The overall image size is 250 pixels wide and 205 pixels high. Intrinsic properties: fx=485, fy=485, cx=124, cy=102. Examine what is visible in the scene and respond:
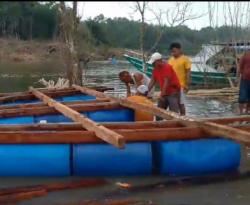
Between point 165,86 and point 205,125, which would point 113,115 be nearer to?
point 165,86

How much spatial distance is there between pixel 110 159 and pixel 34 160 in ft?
2.97

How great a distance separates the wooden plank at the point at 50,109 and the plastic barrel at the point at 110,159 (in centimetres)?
186

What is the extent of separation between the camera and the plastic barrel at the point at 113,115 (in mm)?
7918

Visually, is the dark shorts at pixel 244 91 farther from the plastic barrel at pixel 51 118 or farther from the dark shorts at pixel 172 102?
the plastic barrel at pixel 51 118

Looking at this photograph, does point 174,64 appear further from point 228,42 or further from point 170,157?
point 228,42

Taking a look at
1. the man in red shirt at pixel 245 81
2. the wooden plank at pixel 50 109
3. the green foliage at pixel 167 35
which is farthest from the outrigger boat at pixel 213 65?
the wooden plank at pixel 50 109

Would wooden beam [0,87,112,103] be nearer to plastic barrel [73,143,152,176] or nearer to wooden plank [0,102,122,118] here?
wooden plank [0,102,122,118]

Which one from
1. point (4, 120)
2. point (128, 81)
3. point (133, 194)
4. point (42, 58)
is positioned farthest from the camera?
point (42, 58)

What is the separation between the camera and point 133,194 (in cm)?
520

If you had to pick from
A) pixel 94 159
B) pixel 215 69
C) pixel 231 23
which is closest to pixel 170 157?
pixel 94 159

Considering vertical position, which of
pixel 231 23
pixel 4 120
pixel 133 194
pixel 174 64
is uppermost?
pixel 231 23

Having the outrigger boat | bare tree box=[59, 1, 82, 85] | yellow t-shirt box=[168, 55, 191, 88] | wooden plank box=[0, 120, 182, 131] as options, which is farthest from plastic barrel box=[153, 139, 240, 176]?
the outrigger boat

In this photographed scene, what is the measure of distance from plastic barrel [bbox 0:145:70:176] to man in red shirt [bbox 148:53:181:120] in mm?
2506

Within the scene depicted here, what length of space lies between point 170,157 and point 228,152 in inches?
31.2
